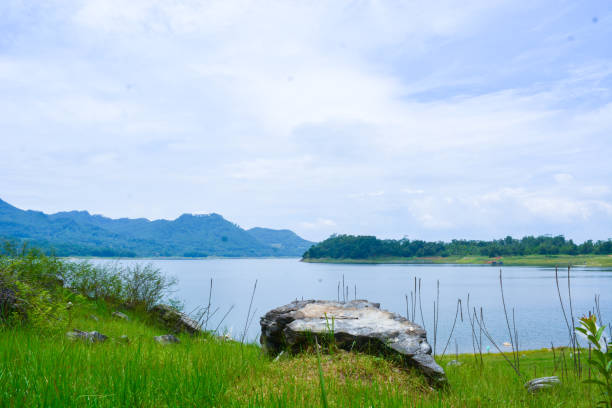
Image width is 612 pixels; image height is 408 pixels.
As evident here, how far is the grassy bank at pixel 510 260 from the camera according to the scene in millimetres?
109250

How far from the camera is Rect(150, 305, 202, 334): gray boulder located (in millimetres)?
13398

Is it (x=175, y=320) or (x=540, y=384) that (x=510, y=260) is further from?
(x=540, y=384)

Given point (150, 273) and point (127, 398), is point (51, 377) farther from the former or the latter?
point (150, 273)

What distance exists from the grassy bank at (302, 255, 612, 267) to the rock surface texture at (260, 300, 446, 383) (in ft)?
292

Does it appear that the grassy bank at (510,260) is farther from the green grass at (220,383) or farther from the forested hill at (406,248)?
the green grass at (220,383)

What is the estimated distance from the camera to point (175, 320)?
13.9 m

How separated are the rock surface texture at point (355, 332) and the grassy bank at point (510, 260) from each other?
88.9m

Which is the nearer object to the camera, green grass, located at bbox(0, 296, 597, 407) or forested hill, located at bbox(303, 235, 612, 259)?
green grass, located at bbox(0, 296, 597, 407)

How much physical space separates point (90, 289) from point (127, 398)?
46.1 feet

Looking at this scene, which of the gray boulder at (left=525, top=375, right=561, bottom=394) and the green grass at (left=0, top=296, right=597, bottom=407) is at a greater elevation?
the green grass at (left=0, top=296, right=597, bottom=407)

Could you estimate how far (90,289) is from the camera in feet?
53.0

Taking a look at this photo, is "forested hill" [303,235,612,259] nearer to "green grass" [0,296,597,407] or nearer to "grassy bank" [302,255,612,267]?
"grassy bank" [302,255,612,267]

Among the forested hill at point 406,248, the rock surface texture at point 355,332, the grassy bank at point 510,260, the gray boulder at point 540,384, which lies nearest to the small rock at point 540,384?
the gray boulder at point 540,384

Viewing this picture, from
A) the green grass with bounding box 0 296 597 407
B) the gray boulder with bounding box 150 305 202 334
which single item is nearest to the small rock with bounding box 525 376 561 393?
the green grass with bounding box 0 296 597 407
